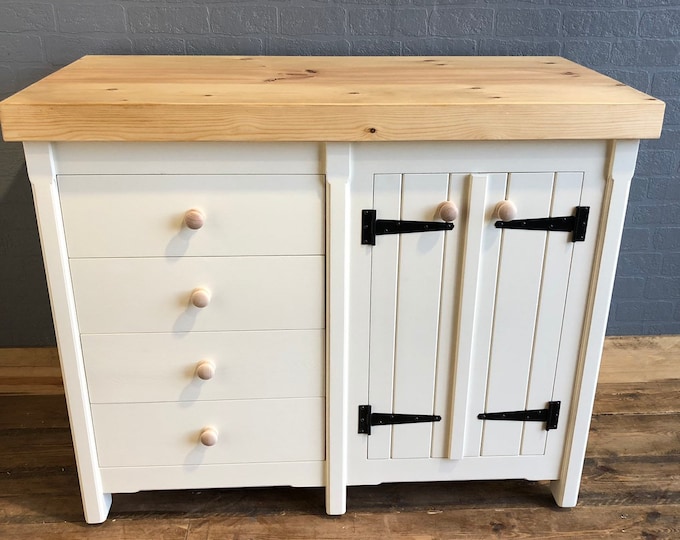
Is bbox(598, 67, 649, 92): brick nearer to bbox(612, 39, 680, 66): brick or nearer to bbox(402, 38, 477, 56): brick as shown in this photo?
bbox(612, 39, 680, 66): brick

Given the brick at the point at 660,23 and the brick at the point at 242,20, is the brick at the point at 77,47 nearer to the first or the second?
the brick at the point at 242,20

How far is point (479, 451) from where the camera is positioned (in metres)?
1.57

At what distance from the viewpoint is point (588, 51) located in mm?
1810

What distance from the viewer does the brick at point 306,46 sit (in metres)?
1.76

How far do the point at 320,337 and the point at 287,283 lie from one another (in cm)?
14

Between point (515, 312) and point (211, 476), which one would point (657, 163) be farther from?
point (211, 476)

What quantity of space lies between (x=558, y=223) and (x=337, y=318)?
1.57ft

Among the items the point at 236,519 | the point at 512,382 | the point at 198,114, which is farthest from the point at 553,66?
the point at 236,519

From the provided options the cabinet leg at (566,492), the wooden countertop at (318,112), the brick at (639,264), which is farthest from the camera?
the brick at (639,264)

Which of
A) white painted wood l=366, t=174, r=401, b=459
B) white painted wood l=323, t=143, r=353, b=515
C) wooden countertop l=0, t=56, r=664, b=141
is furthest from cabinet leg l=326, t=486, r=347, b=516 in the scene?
wooden countertop l=0, t=56, r=664, b=141

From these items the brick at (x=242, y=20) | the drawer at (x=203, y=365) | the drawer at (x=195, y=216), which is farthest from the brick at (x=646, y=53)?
the drawer at (x=203, y=365)

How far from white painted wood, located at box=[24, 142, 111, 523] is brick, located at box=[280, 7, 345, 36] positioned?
0.75 metres

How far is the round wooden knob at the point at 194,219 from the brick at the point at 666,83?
129 cm

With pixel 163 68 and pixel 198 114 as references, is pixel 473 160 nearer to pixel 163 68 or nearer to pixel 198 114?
pixel 198 114
